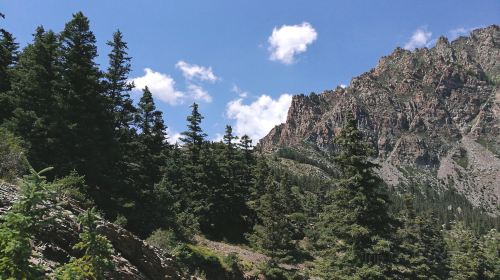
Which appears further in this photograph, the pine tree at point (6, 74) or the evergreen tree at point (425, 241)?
the evergreen tree at point (425, 241)

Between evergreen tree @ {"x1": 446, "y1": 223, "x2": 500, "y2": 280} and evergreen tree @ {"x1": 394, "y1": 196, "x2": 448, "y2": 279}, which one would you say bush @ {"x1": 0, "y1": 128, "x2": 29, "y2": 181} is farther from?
evergreen tree @ {"x1": 446, "y1": 223, "x2": 500, "y2": 280}

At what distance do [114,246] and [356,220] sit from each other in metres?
12.8

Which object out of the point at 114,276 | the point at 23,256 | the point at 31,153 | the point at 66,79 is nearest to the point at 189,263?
the point at 31,153

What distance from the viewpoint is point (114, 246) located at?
12.3m

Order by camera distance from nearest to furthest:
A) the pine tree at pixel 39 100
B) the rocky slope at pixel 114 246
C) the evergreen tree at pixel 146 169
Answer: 1. the rocky slope at pixel 114 246
2. the pine tree at pixel 39 100
3. the evergreen tree at pixel 146 169

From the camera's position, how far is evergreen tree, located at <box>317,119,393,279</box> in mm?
19766

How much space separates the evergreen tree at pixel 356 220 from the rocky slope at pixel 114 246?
893cm

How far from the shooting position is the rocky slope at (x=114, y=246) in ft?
32.7

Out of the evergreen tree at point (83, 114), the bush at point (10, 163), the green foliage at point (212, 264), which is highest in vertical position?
the evergreen tree at point (83, 114)

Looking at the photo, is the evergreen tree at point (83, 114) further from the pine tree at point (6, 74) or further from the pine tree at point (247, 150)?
the pine tree at point (247, 150)

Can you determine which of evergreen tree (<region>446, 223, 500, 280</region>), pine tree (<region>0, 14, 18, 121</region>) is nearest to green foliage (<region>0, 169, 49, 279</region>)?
pine tree (<region>0, 14, 18, 121</region>)

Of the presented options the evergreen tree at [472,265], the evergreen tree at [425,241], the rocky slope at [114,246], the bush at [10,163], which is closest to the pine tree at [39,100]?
the bush at [10,163]

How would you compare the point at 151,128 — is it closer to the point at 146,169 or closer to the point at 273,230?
the point at 146,169

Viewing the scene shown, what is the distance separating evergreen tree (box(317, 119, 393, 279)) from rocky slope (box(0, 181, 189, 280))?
29.3 ft
